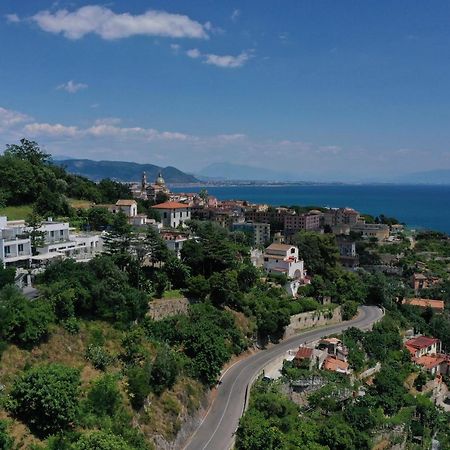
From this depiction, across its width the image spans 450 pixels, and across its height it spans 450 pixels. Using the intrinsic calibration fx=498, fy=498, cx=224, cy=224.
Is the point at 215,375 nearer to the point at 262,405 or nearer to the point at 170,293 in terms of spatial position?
Result: the point at 262,405

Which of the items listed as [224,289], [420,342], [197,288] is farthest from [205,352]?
[420,342]

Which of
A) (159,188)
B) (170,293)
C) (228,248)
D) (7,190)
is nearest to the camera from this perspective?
(170,293)

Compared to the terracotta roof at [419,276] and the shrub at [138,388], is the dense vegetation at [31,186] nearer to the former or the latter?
the shrub at [138,388]

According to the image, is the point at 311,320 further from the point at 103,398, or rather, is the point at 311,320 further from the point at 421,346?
the point at 103,398

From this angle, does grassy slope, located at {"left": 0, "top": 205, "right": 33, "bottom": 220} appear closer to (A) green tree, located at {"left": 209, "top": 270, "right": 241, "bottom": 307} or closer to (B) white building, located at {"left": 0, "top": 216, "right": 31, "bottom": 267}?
(B) white building, located at {"left": 0, "top": 216, "right": 31, "bottom": 267}

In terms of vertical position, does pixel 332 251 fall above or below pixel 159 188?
below

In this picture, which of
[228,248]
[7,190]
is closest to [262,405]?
[228,248]

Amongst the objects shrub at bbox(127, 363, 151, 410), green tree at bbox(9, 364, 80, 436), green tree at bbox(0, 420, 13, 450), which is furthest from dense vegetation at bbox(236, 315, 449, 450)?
green tree at bbox(0, 420, 13, 450)
